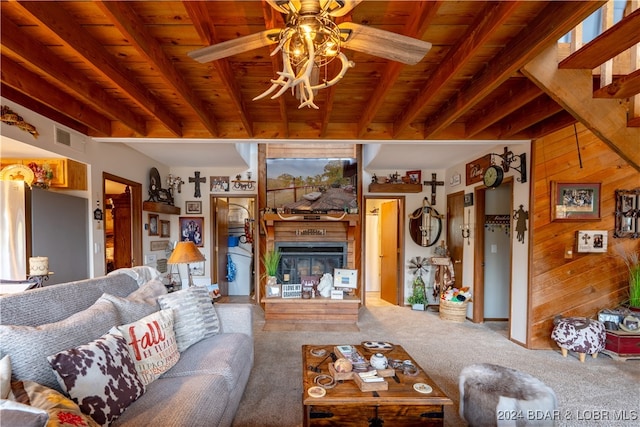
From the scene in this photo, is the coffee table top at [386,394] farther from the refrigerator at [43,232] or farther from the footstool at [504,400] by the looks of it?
the refrigerator at [43,232]

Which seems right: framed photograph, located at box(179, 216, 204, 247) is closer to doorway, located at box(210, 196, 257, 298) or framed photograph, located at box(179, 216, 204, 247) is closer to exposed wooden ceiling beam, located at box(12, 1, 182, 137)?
doorway, located at box(210, 196, 257, 298)

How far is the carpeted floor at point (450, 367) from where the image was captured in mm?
2092

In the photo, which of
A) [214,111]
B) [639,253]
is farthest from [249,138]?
[639,253]

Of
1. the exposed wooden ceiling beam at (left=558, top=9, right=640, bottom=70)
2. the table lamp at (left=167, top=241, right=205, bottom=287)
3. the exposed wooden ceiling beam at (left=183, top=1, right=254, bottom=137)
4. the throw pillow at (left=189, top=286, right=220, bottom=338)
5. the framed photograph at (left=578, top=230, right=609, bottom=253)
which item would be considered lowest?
the throw pillow at (left=189, top=286, right=220, bottom=338)

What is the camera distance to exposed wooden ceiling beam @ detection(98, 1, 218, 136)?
146 cm

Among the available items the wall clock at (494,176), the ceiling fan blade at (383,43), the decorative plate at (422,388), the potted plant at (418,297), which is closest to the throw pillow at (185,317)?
the decorative plate at (422,388)

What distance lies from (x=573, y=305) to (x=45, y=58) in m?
4.91

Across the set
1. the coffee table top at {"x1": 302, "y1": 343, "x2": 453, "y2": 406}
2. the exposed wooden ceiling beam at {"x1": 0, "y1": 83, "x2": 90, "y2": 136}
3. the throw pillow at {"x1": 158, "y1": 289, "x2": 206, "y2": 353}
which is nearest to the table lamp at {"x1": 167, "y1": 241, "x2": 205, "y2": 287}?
the throw pillow at {"x1": 158, "y1": 289, "x2": 206, "y2": 353}

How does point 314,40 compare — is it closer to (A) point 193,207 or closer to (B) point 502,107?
(B) point 502,107

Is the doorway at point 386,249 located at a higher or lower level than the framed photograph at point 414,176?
lower

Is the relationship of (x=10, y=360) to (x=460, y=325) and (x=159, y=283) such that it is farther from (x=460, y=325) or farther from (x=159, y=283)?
(x=460, y=325)

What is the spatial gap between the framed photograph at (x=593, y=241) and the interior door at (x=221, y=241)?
4.91m

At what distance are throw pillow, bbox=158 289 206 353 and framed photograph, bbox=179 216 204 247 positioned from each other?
3126mm

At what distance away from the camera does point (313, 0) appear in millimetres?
1290
